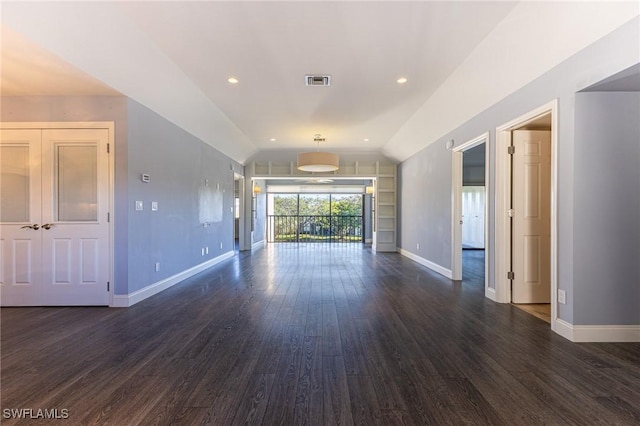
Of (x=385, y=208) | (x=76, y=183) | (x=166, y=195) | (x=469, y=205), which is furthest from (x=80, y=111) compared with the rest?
(x=469, y=205)

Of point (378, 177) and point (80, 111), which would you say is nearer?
point (80, 111)

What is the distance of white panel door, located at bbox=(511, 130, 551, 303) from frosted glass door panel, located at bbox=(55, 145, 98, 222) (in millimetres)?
5006

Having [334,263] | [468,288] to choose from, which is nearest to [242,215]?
[334,263]

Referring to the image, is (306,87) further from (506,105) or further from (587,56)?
(587,56)

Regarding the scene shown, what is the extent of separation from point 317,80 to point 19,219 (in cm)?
389

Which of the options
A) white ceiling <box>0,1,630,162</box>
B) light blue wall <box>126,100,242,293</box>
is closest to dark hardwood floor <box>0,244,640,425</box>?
light blue wall <box>126,100,242,293</box>

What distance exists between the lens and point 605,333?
2471mm

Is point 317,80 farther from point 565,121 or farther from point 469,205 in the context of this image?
point 469,205

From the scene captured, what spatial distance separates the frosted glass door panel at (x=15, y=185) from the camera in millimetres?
3381

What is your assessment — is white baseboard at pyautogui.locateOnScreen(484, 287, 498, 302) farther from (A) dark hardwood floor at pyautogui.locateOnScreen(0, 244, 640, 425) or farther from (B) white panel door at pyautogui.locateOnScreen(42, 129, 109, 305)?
(B) white panel door at pyautogui.locateOnScreen(42, 129, 109, 305)

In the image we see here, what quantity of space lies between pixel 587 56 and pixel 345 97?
261 cm

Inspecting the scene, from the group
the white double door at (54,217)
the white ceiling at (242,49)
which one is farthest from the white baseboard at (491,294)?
the white double door at (54,217)

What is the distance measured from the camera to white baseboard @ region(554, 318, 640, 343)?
2465 mm

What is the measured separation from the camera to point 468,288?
4.27m
